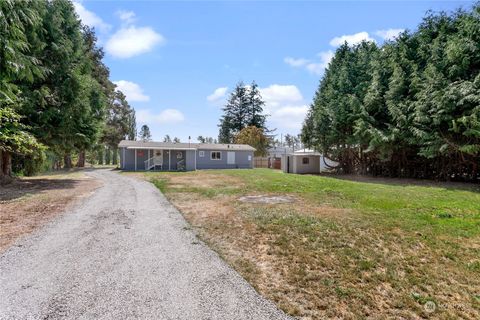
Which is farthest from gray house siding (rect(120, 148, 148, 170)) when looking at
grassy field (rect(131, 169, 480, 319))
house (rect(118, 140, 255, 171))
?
grassy field (rect(131, 169, 480, 319))

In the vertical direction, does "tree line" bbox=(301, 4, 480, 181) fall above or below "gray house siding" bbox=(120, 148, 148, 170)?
above

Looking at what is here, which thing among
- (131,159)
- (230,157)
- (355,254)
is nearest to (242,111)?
(230,157)

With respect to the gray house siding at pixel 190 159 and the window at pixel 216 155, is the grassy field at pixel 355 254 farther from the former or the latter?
the window at pixel 216 155

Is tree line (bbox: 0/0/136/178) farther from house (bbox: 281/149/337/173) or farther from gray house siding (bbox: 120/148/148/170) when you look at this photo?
house (bbox: 281/149/337/173)

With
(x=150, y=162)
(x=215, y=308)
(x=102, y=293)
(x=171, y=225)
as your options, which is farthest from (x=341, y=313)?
(x=150, y=162)

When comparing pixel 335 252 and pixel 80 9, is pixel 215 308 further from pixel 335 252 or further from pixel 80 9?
pixel 80 9

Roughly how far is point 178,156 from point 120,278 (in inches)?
1027

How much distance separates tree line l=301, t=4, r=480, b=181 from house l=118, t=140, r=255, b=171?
10.1 meters

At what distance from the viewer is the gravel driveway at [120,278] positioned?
9.90ft

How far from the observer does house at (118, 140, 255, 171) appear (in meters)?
27.1

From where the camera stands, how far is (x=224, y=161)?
101 feet

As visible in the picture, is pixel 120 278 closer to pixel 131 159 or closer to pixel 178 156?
pixel 131 159

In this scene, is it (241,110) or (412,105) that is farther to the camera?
(241,110)

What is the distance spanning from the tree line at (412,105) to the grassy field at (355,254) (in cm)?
752
